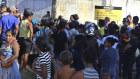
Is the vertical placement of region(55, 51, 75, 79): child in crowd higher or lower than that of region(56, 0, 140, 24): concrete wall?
lower

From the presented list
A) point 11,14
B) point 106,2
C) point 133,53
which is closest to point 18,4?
point 106,2

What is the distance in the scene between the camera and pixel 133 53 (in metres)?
7.80

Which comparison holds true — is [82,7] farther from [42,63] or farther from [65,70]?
[65,70]

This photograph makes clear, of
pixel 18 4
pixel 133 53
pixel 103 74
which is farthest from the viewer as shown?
pixel 18 4

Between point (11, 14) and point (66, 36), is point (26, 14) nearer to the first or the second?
point (11, 14)

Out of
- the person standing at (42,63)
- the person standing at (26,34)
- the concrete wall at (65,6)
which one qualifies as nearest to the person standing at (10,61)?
the person standing at (42,63)

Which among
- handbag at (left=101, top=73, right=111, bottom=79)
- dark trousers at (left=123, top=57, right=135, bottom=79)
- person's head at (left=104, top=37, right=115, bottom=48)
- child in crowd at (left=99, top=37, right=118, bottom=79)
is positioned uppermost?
person's head at (left=104, top=37, right=115, bottom=48)

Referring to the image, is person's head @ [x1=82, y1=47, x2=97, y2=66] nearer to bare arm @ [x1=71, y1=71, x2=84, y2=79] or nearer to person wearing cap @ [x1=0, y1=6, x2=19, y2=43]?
bare arm @ [x1=71, y1=71, x2=84, y2=79]

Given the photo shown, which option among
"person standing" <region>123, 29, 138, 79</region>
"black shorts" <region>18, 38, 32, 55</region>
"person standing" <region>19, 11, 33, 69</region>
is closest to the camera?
"person standing" <region>123, 29, 138, 79</region>

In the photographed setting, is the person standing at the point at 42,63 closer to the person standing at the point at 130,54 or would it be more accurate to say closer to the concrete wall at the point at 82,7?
the person standing at the point at 130,54

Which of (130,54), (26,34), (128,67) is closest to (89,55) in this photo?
(130,54)

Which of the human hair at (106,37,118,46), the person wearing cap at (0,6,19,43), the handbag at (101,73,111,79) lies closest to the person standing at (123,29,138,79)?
the human hair at (106,37,118,46)

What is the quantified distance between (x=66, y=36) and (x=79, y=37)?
1357 millimetres

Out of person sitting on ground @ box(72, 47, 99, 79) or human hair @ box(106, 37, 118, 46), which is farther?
human hair @ box(106, 37, 118, 46)
